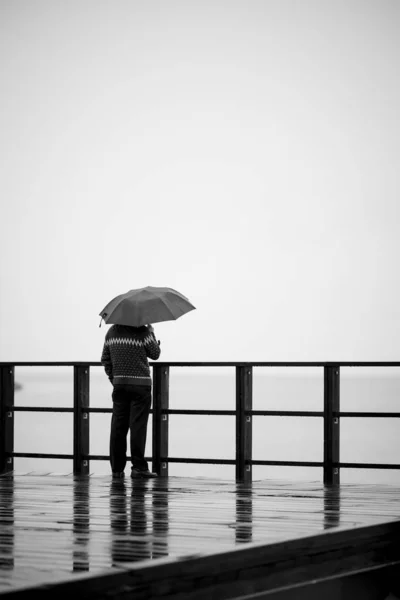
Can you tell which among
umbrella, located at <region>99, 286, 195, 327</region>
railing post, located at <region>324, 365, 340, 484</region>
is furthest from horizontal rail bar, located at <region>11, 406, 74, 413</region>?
railing post, located at <region>324, 365, 340, 484</region>

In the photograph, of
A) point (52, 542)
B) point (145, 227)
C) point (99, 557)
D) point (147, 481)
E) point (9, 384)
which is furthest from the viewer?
point (145, 227)

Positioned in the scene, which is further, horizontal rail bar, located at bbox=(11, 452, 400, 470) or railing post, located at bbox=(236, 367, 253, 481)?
railing post, located at bbox=(236, 367, 253, 481)

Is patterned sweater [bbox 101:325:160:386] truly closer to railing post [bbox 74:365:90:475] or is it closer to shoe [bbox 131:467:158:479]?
shoe [bbox 131:467:158:479]

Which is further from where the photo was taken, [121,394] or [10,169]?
[10,169]

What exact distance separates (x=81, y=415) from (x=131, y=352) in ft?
3.96

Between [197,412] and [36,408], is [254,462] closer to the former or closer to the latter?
[197,412]

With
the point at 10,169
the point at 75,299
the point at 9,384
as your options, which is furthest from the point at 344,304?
the point at 9,384

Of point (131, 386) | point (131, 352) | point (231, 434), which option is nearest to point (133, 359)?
point (131, 352)

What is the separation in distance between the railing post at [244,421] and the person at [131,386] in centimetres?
77

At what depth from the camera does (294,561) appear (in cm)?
502

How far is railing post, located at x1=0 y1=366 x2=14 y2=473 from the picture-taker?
31.6 feet

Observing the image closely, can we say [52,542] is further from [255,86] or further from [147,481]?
[255,86]

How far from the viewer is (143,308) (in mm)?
8555

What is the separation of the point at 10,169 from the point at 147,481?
66.5 metres
